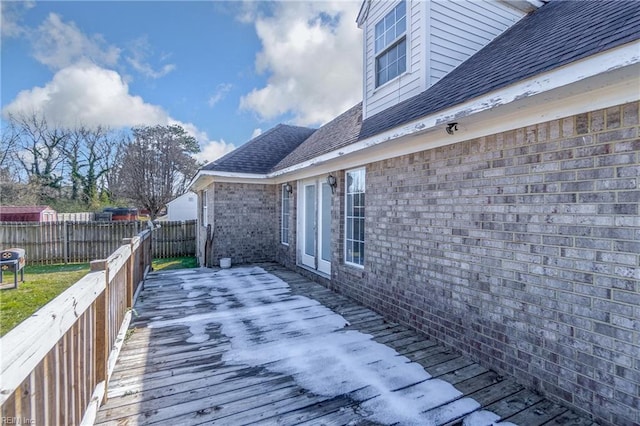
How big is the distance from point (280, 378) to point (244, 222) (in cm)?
665

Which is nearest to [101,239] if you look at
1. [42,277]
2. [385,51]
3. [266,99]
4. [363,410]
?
[42,277]

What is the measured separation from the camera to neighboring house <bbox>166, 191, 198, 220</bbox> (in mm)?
23891

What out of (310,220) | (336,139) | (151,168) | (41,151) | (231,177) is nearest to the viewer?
(336,139)

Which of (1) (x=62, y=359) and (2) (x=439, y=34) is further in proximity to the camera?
(2) (x=439, y=34)

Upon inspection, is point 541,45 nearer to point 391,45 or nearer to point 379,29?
point 391,45

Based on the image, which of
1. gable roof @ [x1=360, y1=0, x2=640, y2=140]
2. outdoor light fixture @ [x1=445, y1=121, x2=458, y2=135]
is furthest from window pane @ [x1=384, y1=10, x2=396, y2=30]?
outdoor light fixture @ [x1=445, y1=121, x2=458, y2=135]

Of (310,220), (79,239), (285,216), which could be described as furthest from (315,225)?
(79,239)

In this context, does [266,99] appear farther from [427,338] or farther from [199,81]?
[427,338]

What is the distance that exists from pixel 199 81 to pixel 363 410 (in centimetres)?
1260

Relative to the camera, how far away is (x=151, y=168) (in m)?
18.9

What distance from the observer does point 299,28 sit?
8688mm

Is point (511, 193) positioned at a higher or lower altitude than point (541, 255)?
higher

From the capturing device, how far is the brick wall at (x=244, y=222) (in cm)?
903

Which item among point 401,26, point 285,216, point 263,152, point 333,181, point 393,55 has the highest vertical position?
point 401,26
